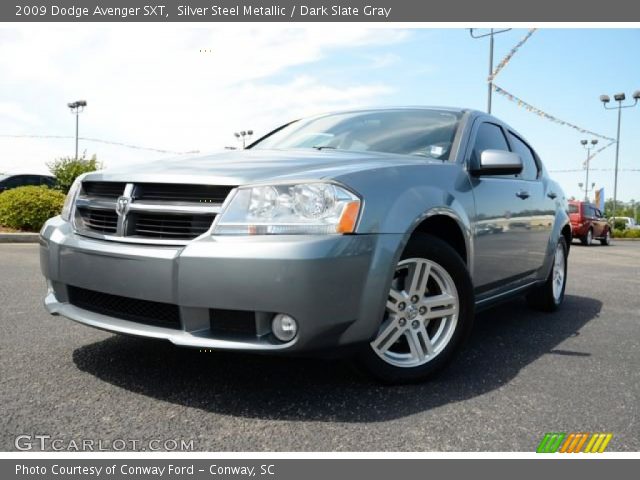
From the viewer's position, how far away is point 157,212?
8.41 ft

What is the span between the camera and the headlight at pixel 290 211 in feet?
7.92

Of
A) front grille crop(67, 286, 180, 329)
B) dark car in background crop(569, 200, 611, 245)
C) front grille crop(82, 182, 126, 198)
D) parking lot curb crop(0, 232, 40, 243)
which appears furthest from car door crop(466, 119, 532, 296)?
→ dark car in background crop(569, 200, 611, 245)

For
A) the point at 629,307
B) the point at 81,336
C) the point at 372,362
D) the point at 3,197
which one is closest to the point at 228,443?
the point at 372,362

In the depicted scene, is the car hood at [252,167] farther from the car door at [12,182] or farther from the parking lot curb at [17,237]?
the car door at [12,182]

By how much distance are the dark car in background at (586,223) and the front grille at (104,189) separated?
17529mm

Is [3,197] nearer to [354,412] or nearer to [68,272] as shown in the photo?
[68,272]

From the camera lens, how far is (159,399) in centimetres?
260

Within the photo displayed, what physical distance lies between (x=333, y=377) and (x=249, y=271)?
0.93m

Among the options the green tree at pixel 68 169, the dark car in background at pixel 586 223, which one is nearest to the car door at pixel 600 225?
the dark car in background at pixel 586 223

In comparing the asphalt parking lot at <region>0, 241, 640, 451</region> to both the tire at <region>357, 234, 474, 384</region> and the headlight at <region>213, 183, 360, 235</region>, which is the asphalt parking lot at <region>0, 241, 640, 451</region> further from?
the headlight at <region>213, 183, 360, 235</region>

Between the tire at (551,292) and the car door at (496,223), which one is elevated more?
the car door at (496,223)

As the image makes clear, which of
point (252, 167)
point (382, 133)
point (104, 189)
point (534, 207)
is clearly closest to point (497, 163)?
point (382, 133)

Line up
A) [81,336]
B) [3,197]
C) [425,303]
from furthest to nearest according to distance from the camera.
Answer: [3,197], [81,336], [425,303]
